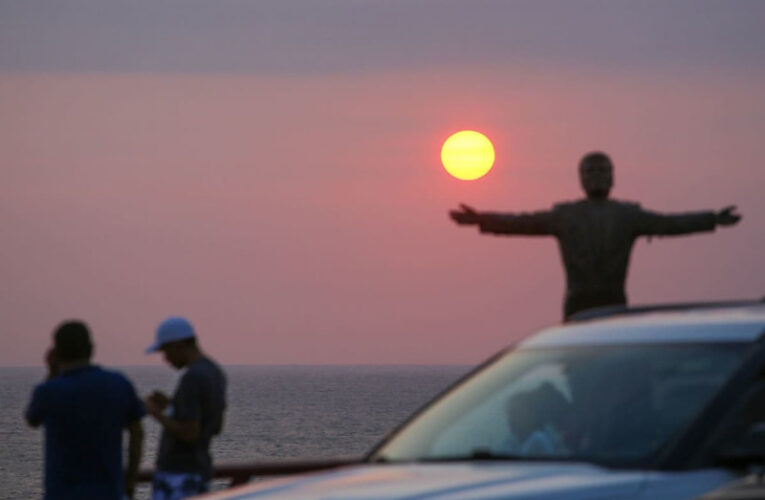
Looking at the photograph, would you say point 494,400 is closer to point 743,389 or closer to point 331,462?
point 743,389

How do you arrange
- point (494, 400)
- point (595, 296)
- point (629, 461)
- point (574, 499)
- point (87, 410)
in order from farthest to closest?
1. point (595, 296)
2. point (87, 410)
3. point (494, 400)
4. point (629, 461)
5. point (574, 499)

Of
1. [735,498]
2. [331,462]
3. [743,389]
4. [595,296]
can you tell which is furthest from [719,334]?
[331,462]

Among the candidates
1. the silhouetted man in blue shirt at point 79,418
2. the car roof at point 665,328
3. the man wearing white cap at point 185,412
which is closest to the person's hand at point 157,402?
the man wearing white cap at point 185,412

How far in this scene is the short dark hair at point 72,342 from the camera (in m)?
9.45

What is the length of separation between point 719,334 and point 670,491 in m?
0.94

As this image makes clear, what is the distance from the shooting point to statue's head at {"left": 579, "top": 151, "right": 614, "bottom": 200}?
10.1 metres

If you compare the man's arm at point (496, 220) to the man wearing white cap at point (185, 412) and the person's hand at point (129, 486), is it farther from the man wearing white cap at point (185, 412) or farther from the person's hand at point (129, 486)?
the person's hand at point (129, 486)

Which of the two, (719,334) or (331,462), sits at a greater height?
(719,334)

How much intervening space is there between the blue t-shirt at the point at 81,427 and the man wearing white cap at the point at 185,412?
2.63ft

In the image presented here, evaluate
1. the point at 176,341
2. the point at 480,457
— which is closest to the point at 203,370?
the point at 176,341

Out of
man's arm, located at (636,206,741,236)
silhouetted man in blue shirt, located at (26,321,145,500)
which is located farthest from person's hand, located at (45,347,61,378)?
man's arm, located at (636,206,741,236)

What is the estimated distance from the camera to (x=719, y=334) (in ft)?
22.4

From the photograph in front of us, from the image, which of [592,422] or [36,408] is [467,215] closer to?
[36,408]

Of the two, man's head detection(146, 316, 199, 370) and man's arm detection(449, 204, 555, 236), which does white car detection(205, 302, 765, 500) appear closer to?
man's arm detection(449, 204, 555, 236)
